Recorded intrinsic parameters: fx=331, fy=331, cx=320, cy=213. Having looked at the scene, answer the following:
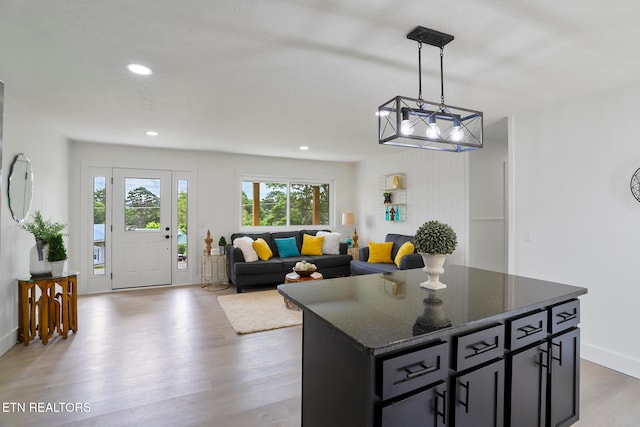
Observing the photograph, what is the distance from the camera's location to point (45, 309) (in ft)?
11.0

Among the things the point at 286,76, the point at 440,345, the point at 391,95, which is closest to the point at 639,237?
the point at 391,95

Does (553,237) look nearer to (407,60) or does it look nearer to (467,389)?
(407,60)

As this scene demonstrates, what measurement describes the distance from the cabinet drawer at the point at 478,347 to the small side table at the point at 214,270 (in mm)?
4887

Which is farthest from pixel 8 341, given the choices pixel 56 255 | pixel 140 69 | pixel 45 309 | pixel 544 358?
pixel 544 358

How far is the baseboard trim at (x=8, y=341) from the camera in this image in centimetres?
303

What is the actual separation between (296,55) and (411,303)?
5.82 feet

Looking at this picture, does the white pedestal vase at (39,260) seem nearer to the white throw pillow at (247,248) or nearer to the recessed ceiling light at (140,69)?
the recessed ceiling light at (140,69)

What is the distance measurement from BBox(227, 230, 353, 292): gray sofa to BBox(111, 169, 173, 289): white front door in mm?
1172

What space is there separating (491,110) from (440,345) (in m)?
2.98

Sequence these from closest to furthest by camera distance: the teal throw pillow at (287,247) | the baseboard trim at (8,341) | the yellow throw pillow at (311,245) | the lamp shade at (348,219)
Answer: the baseboard trim at (8,341) < the teal throw pillow at (287,247) < the yellow throw pillow at (311,245) < the lamp shade at (348,219)

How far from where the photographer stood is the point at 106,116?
376cm

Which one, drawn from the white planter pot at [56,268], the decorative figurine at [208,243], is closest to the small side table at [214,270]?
the decorative figurine at [208,243]

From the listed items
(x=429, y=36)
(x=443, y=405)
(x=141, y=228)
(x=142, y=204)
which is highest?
(x=429, y=36)

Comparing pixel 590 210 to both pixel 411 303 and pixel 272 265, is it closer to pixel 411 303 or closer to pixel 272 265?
pixel 411 303
